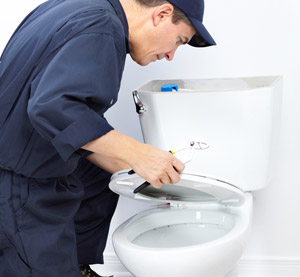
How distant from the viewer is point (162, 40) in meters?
1.22

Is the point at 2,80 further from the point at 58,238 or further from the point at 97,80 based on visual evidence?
the point at 58,238

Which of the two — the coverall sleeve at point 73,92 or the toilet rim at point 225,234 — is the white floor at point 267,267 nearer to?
the toilet rim at point 225,234

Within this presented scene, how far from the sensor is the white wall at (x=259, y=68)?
1.63m

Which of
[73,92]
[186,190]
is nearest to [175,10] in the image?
[73,92]

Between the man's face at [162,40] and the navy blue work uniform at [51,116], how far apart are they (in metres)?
0.05

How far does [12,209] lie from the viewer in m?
1.23

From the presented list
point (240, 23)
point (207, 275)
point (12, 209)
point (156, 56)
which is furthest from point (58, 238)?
point (240, 23)

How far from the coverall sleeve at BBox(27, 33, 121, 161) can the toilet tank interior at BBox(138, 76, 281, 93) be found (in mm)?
525

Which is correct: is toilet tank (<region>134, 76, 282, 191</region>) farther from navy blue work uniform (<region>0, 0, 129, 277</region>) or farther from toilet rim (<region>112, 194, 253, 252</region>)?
navy blue work uniform (<region>0, 0, 129, 277</region>)

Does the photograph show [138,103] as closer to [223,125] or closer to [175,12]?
[223,125]

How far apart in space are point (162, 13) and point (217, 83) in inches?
19.3

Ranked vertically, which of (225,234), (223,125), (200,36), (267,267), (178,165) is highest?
(200,36)

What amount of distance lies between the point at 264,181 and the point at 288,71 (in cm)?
40

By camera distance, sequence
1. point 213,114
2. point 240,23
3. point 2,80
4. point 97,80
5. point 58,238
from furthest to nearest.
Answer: point 240,23 → point 213,114 → point 58,238 → point 2,80 → point 97,80
